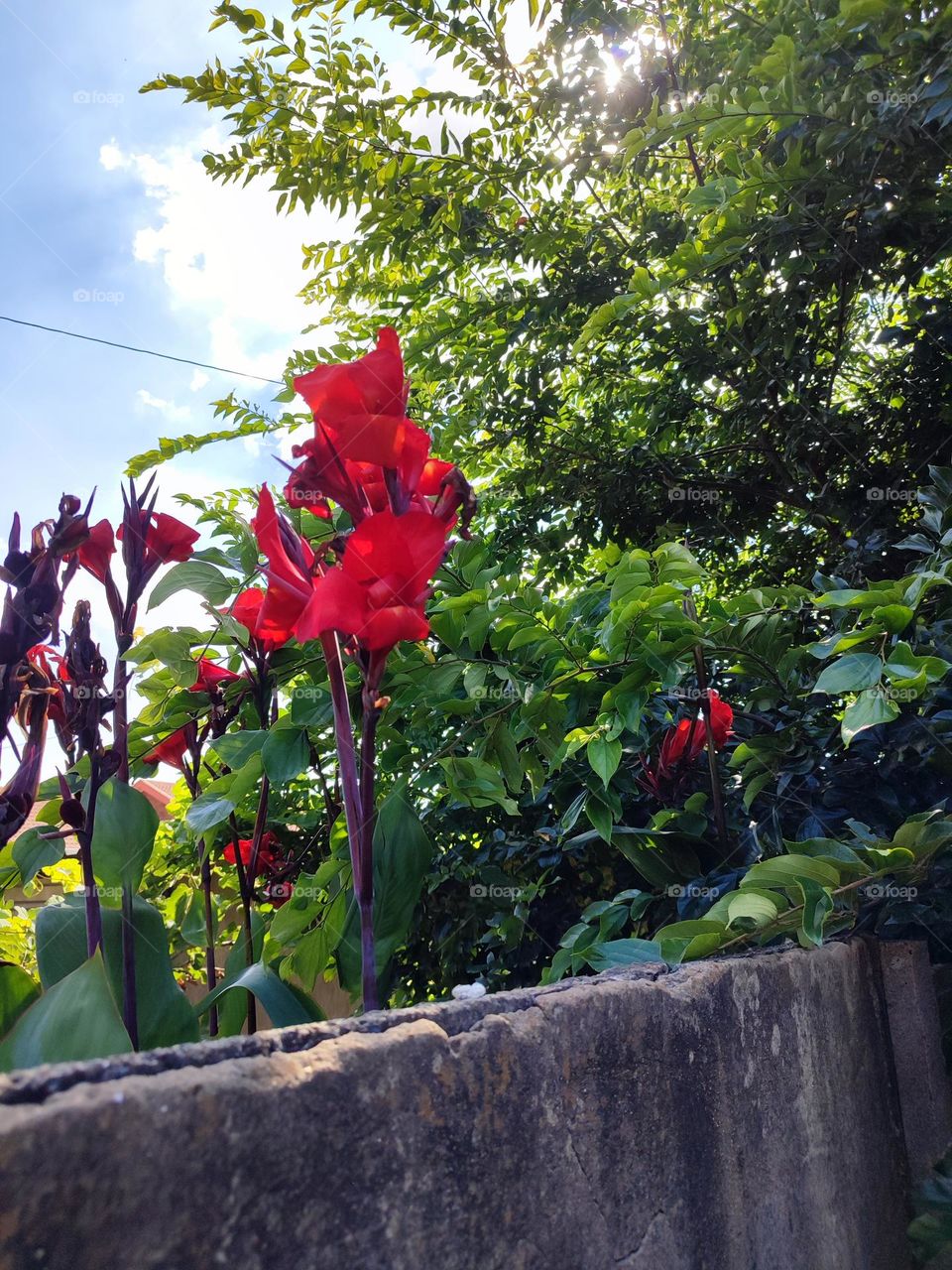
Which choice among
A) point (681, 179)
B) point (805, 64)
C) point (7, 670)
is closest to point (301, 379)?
point (7, 670)

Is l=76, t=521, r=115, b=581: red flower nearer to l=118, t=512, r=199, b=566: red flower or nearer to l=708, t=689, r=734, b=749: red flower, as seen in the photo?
l=118, t=512, r=199, b=566: red flower

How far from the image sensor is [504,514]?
138 inches

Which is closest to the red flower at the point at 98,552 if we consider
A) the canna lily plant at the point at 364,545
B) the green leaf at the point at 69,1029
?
the canna lily plant at the point at 364,545

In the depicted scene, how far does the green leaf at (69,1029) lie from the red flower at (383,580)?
0.35 meters

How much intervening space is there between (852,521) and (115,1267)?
9.58 ft

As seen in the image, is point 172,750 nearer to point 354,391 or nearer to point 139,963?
point 139,963

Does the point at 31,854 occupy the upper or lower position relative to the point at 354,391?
lower

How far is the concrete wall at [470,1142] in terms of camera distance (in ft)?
1.33

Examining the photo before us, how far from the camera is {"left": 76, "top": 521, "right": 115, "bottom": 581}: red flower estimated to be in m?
1.03

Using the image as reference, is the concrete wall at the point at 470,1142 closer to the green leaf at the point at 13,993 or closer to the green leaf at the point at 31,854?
the green leaf at the point at 13,993

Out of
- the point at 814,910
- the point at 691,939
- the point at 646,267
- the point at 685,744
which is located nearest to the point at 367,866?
the point at 691,939

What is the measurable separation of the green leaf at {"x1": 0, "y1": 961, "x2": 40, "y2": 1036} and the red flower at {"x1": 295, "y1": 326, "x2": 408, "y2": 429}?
64 cm

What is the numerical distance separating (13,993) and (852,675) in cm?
118

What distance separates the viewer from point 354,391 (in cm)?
88
